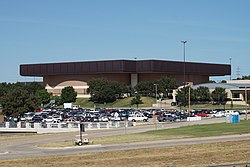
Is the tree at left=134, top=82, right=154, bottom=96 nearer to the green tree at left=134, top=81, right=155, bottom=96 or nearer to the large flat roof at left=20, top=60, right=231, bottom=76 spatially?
the green tree at left=134, top=81, right=155, bottom=96

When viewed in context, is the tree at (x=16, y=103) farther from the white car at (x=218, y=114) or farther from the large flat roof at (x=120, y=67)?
the large flat roof at (x=120, y=67)

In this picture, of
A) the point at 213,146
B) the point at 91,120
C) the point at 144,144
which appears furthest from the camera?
the point at 91,120

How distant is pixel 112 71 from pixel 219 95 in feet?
149

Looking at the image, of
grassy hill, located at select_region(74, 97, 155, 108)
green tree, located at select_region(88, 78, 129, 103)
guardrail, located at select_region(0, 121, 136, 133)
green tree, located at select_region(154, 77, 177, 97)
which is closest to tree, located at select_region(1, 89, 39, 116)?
guardrail, located at select_region(0, 121, 136, 133)

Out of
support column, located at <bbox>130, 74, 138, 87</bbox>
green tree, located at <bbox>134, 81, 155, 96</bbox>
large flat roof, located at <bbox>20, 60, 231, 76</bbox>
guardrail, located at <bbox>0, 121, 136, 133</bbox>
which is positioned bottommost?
guardrail, located at <bbox>0, 121, 136, 133</bbox>

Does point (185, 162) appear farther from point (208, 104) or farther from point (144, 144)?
point (208, 104)

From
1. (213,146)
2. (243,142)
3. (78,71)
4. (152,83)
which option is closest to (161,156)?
(213,146)

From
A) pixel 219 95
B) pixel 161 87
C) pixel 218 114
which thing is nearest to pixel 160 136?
pixel 218 114

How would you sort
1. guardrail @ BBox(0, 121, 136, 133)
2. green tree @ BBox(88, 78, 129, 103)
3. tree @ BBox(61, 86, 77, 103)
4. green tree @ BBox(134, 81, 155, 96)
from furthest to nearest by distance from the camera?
tree @ BBox(61, 86, 77, 103) < green tree @ BBox(134, 81, 155, 96) < green tree @ BBox(88, 78, 129, 103) < guardrail @ BBox(0, 121, 136, 133)

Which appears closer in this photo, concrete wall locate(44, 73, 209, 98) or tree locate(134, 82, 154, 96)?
tree locate(134, 82, 154, 96)

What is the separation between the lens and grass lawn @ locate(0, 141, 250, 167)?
26.6 m

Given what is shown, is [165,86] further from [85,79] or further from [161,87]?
[85,79]

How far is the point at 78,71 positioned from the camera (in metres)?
174

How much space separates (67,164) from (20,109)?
62.1 metres
